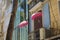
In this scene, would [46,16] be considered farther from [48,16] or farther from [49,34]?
[49,34]

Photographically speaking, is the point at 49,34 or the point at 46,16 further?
the point at 46,16

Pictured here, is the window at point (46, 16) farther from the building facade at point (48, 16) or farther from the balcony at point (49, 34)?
the balcony at point (49, 34)

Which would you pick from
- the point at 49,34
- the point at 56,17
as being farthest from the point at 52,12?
the point at 49,34

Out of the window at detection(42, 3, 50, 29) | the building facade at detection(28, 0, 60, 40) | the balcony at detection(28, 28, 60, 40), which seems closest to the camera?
the balcony at detection(28, 28, 60, 40)

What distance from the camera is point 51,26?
8.53m

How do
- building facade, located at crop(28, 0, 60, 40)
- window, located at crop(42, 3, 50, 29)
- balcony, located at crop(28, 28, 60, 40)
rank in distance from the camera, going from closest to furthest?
balcony, located at crop(28, 28, 60, 40) < building facade, located at crop(28, 0, 60, 40) < window, located at crop(42, 3, 50, 29)

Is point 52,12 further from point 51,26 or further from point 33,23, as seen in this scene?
point 33,23

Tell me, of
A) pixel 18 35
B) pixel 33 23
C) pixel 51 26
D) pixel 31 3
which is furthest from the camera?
pixel 18 35

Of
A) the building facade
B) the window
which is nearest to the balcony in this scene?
the building facade

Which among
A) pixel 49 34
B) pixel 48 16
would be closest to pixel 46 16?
pixel 48 16

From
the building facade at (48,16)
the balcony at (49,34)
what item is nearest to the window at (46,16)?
the building facade at (48,16)

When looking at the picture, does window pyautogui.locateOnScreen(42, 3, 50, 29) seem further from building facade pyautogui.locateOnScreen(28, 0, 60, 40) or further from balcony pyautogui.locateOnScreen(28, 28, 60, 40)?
balcony pyautogui.locateOnScreen(28, 28, 60, 40)

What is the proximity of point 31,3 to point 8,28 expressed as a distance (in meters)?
8.73

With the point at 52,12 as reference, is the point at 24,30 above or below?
below
